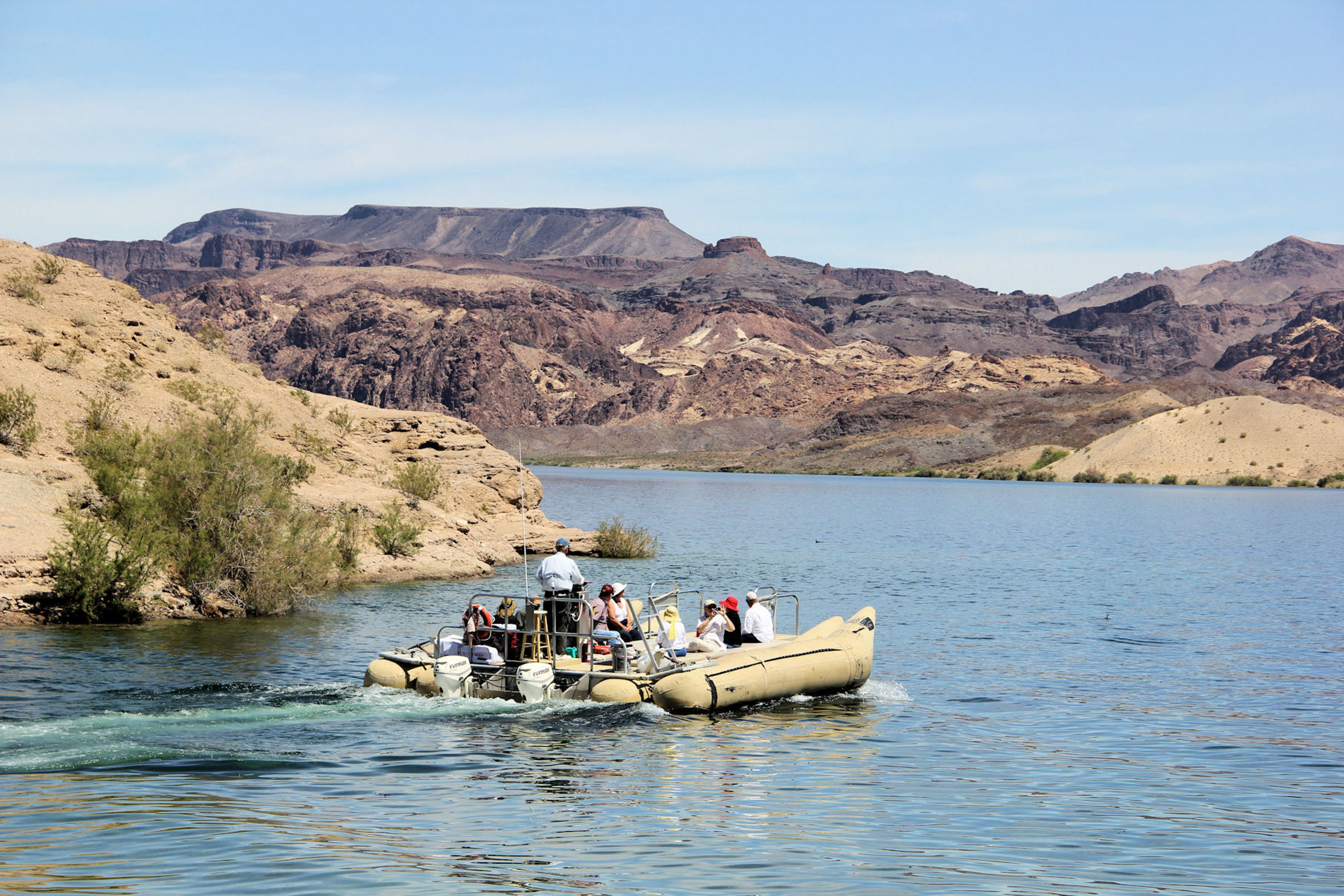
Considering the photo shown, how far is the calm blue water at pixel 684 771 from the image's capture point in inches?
396

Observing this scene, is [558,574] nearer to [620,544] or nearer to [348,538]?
[348,538]

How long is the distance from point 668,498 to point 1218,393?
126381 millimetres

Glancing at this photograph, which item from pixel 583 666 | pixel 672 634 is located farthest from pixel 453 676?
pixel 672 634

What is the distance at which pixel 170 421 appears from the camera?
107 ft

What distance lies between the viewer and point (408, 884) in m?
9.43

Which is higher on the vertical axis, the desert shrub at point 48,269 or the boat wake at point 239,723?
Answer: the desert shrub at point 48,269

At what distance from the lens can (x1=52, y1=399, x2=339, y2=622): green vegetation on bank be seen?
76.1 feet

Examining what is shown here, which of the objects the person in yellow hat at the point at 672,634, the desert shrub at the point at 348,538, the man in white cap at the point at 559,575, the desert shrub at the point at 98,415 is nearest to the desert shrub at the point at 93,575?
the desert shrub at the point at 348,538

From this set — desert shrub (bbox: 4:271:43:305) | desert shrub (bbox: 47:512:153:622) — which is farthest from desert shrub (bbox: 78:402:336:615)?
desert shrub (bbox: 4:271:43:305)

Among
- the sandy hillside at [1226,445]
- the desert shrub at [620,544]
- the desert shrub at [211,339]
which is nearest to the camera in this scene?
the desert shrub at [620,544]

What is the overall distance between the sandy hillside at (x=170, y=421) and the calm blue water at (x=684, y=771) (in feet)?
14.4

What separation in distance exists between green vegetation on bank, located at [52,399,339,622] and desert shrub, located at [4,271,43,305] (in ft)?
41.2

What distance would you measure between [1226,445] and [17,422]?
427 feet

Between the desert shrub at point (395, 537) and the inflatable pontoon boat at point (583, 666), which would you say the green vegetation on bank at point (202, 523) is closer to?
the desert shrub at point (395, 537)
